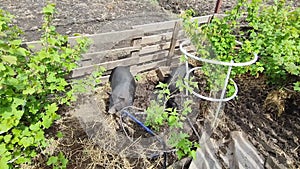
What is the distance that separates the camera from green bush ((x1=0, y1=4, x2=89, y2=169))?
1.78 m

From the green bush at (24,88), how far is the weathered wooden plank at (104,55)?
0.60 metres

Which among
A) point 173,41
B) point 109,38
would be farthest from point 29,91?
point 173,41

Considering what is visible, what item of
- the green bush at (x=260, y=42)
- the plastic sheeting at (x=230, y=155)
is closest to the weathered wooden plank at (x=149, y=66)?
the green bush at (x=260, y=42)

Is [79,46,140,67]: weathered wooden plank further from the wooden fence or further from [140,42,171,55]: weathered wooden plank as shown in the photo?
[140,42,171,55]: weathered wooden plank

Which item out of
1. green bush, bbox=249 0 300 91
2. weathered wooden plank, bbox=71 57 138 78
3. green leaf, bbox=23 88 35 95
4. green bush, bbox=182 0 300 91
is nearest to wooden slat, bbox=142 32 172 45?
weathered wooden plank, bbox=71 57 138 78

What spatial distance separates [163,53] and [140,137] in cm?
168

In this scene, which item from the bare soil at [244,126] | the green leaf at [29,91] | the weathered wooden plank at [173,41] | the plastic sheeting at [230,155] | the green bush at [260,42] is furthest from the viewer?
the weathered wooden plank at [173,41]

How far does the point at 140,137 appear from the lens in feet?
8.91

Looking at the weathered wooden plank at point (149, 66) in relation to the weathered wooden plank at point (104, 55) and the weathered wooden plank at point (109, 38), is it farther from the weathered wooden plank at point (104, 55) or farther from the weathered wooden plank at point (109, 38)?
the weathered wooden plank at point (109, 38)

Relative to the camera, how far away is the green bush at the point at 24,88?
5.84 feet

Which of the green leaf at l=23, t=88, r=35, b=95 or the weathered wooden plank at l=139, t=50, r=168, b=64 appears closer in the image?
the green leaf at l=23, t=88, r=35, b=95

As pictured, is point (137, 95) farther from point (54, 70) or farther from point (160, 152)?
point (54, 70)

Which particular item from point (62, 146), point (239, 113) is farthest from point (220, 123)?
point (62, 146)

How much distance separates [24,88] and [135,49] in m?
1.84
